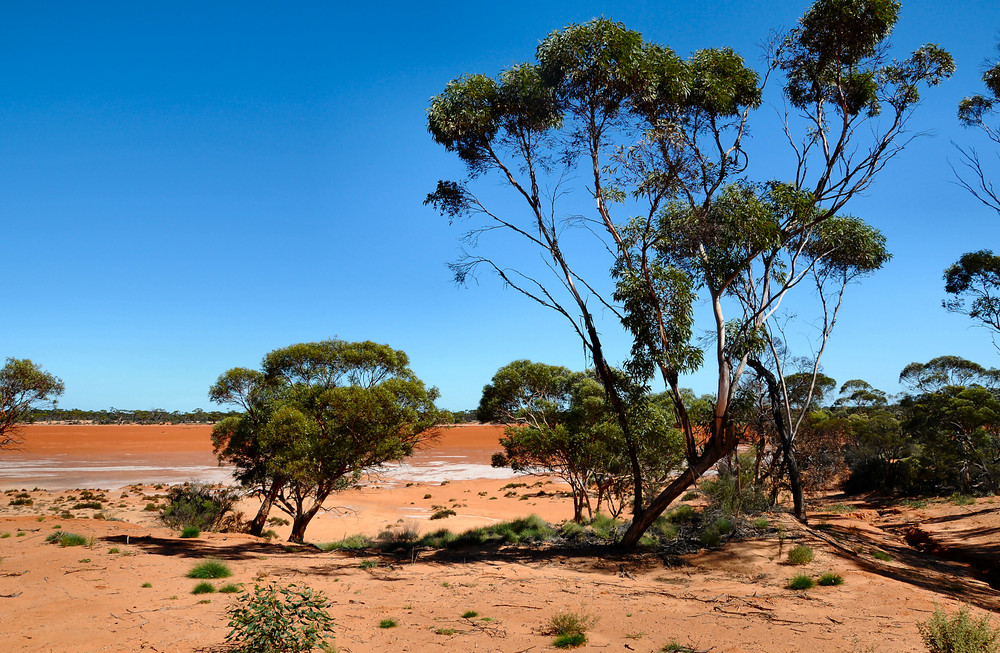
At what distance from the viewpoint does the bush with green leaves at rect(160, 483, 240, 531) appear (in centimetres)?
1895

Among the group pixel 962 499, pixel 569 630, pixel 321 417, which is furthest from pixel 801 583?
pixel 962 499

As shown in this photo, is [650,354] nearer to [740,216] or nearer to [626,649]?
[740,216]

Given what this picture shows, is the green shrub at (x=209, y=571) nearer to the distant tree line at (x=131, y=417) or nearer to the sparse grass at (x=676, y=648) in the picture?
the sparse grass at (x=676, y=648)

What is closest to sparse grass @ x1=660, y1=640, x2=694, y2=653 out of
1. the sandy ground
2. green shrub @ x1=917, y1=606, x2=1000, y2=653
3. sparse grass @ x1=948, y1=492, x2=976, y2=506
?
the sandy ground

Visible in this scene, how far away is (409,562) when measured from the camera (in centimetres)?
1299

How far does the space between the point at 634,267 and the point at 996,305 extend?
47.8 ft

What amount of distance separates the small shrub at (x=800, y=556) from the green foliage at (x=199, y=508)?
17.9 m

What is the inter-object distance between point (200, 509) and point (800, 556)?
19.7 metres

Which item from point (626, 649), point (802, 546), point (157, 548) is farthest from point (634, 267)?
point (157, 548)

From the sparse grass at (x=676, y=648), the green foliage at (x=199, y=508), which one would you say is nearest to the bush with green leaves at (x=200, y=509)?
the green foliage at (x=199, y=508)

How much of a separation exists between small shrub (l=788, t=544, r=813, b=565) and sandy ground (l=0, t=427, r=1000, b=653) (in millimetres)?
176

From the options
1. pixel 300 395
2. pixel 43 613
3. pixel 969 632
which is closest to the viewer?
pixel 969 632

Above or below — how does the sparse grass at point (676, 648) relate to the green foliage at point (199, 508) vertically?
above

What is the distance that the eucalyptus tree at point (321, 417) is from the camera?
1526cm
